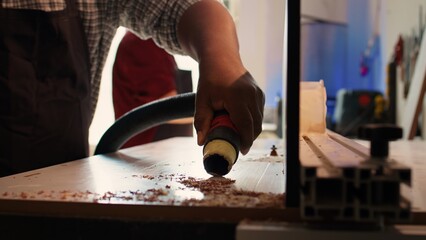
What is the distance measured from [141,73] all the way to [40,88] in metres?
1.07

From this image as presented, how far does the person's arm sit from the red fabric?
3.76 feet

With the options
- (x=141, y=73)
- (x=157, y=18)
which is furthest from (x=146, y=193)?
(x=141, y=73)

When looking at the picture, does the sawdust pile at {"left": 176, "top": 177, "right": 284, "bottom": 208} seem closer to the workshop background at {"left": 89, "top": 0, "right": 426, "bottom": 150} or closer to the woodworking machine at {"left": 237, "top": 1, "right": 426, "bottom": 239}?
the woodworking machine at {"left": 237, "top": 1, "right": 426, "bottom": 239}

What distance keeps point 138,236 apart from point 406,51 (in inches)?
107

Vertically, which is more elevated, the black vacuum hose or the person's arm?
the person's arm

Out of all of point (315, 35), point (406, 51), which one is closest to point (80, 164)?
point (406, 51)

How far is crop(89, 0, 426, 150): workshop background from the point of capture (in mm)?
2354

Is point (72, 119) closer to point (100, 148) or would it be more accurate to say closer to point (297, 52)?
point (100, 148)

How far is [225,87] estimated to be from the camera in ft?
2.14

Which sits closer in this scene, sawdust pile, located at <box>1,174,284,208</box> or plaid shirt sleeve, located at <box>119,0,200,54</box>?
sawdust pile, located at <box>1,174,284,208</box>

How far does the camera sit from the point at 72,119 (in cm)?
96

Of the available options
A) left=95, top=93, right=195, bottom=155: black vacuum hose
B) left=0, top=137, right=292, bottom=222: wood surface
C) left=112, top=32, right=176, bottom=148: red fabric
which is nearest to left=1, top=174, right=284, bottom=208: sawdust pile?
left=0, top=137, right=292, bottom=222: wood surface

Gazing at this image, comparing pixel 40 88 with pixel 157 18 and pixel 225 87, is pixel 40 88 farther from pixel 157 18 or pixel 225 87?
pixel 225 87

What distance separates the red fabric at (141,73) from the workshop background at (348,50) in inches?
6.2
